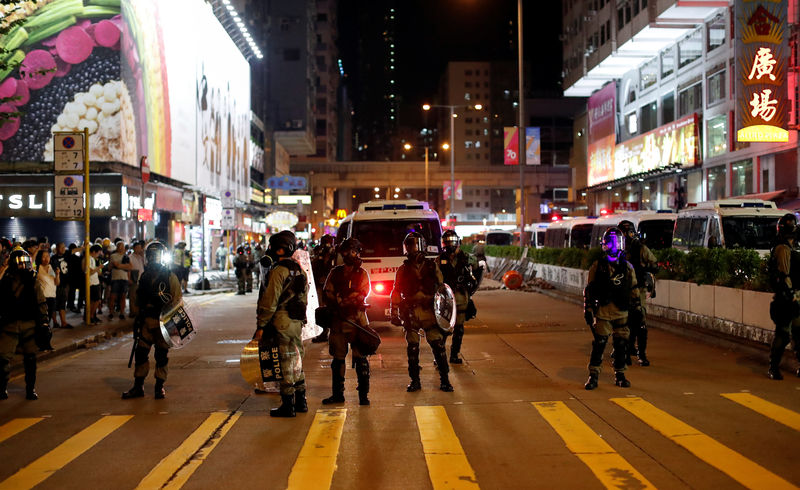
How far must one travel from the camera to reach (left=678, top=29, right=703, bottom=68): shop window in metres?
43.4

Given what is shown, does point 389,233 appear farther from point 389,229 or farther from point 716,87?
point 716,87

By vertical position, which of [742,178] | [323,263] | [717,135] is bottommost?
[323,263]

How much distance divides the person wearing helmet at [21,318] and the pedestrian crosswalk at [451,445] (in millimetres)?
1457

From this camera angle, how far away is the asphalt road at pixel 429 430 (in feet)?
20.6

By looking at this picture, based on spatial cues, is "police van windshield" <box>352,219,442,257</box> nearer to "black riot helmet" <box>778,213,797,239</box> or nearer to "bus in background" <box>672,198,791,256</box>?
"black riot helmet" <box>778,213,797,239</box>

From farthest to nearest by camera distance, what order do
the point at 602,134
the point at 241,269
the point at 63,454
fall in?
the point at 602,134 → the point at 241,269 → the point at 63,454

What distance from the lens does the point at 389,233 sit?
650 inches

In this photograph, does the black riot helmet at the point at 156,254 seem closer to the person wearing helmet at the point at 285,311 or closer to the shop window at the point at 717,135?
the person wearing helmet at the point at 285,311

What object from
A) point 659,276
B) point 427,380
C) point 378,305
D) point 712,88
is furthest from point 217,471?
point 712,88

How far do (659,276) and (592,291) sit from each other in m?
8.80

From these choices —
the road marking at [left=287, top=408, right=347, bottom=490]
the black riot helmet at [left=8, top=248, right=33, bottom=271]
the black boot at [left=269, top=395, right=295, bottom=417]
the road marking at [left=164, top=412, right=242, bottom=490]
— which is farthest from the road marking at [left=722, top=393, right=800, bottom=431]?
the black riot helmet at [left=8, top=248, right=33, bottom=271]

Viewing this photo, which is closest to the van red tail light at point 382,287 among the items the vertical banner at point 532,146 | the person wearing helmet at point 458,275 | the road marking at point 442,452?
the person wearing helmet at point 458,275

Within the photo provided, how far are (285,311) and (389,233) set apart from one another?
813 centimetres

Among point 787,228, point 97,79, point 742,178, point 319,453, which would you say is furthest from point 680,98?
point 319,453
